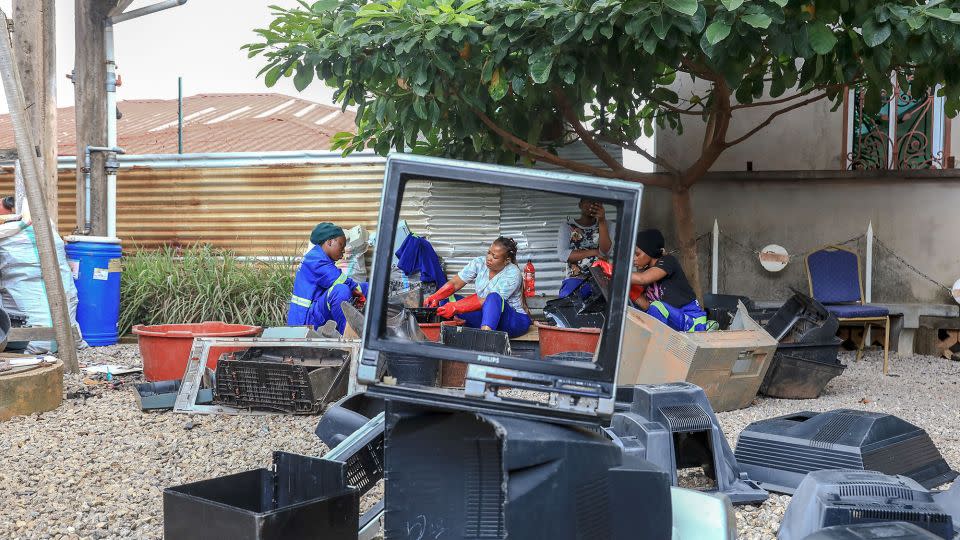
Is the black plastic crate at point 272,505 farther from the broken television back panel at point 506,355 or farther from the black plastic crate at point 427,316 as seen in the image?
the black plastic crate at point 427,316

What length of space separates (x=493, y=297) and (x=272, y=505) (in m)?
3.93

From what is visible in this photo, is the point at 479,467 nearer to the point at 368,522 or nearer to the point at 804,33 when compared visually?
the point at 368,522

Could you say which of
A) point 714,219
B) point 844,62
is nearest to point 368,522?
point 844,62

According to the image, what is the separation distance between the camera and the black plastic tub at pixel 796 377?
628 centimetres

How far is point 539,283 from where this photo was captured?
30.2 ft

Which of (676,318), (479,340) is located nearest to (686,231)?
(676,318)

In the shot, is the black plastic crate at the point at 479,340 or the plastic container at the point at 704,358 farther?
the black plastic crate at the point at 479,340

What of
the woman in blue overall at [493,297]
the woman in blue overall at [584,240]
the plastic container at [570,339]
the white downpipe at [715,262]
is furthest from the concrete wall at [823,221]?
the plastic container at [570,339]

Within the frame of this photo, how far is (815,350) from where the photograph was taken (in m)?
6.34

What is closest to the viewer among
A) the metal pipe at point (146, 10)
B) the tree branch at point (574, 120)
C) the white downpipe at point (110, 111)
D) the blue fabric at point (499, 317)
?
the tree branch at point (574, 120)

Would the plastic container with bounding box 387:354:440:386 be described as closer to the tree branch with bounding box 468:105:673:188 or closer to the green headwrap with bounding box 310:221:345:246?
the tree branch with bounding box 468:105:673:188

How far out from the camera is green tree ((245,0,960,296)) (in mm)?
4844

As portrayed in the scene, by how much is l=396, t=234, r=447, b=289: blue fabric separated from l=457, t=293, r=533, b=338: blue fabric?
1.53m

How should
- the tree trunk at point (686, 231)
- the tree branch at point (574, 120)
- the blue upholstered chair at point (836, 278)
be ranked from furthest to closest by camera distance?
the blue upholstered chair at point (836, 278)
the tree trunk at point (686, 231)
the tree branch at point (574, 120)
